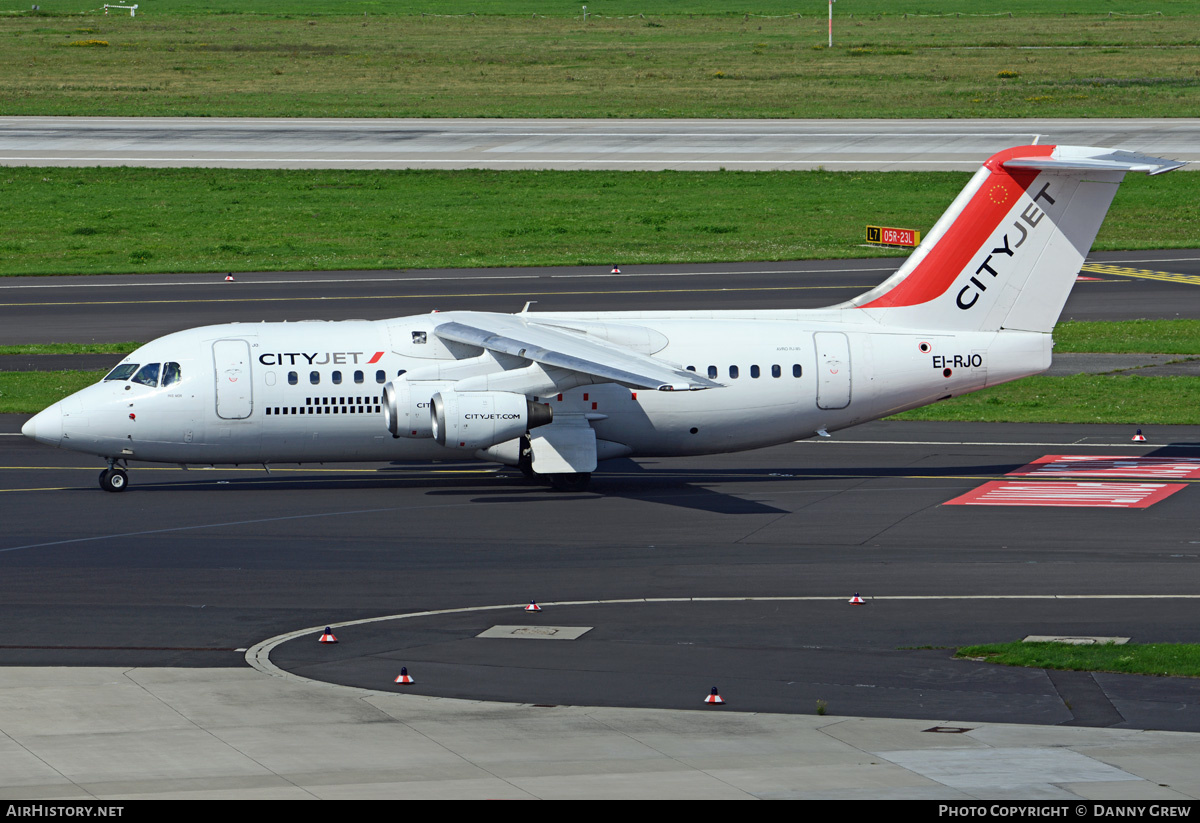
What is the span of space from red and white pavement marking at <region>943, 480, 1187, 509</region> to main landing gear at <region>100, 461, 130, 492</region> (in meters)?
17.5

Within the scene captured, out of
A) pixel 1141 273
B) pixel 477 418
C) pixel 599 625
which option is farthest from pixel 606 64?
pixel 599 625

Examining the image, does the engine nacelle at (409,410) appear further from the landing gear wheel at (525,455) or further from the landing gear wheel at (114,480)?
the landing gear wheel at (114,480)

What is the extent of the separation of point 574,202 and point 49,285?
24075 mm

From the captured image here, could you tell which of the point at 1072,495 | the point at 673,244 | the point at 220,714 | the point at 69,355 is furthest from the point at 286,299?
the point at 220,714

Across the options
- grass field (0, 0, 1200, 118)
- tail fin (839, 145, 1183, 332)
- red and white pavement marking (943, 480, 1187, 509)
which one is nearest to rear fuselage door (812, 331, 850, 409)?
tail fin (839, 145, 1183, 332)

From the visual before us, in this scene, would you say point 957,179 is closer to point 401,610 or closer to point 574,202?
point 574,202

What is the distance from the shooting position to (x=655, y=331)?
3300 centimetres

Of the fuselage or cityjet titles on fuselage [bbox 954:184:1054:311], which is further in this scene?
cityjet titles on fuselage [bbox 954:184:1054:311]

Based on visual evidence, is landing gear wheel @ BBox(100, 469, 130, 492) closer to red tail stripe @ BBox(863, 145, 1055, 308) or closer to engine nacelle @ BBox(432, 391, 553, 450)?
engine nacelle @ BBox(432, 391, 553, 450)

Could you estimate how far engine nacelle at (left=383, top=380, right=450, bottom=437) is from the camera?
31141 mm

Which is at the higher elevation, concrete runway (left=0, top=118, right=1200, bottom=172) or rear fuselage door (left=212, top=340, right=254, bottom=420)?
concrete runway (left=0, top=118, right=1200, bottom=172)

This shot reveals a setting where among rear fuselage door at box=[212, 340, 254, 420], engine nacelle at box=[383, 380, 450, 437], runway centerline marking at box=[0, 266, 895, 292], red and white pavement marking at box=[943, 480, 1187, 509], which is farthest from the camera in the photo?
runway centerline marking at box=[0, 266, 895, 292]

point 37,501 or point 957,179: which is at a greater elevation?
point 957,179

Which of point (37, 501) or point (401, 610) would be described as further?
point (37, 501)
